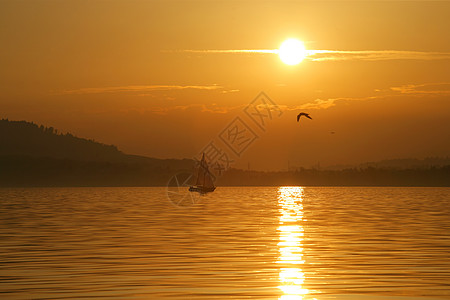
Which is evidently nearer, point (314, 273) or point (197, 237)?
point (314, 273)

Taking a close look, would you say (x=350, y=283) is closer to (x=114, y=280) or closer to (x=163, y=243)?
(x=114, y=280)

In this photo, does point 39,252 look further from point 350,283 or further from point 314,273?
point 350,283

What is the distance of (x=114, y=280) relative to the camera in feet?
107

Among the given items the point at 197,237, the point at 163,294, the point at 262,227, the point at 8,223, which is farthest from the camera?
the point at 8,223

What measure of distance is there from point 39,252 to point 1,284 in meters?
13.1

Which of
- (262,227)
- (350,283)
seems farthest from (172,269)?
(262,227)

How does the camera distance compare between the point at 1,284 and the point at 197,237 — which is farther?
the point at 197,237

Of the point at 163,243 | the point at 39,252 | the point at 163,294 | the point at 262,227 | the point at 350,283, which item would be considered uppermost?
the point at 262,227

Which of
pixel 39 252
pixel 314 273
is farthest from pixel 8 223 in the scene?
pixel 314 273

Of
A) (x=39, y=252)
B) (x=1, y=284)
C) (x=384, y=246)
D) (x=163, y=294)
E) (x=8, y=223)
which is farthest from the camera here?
(x=8, y=223)

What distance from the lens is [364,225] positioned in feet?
226

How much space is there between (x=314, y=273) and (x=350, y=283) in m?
3.21

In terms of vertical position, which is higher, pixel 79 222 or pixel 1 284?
pixel 79 222

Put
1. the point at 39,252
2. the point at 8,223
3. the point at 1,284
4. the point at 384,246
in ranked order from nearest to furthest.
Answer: the point at 1,284 → the point at 39,252 → the point at 384,246 → the point at 8,223
